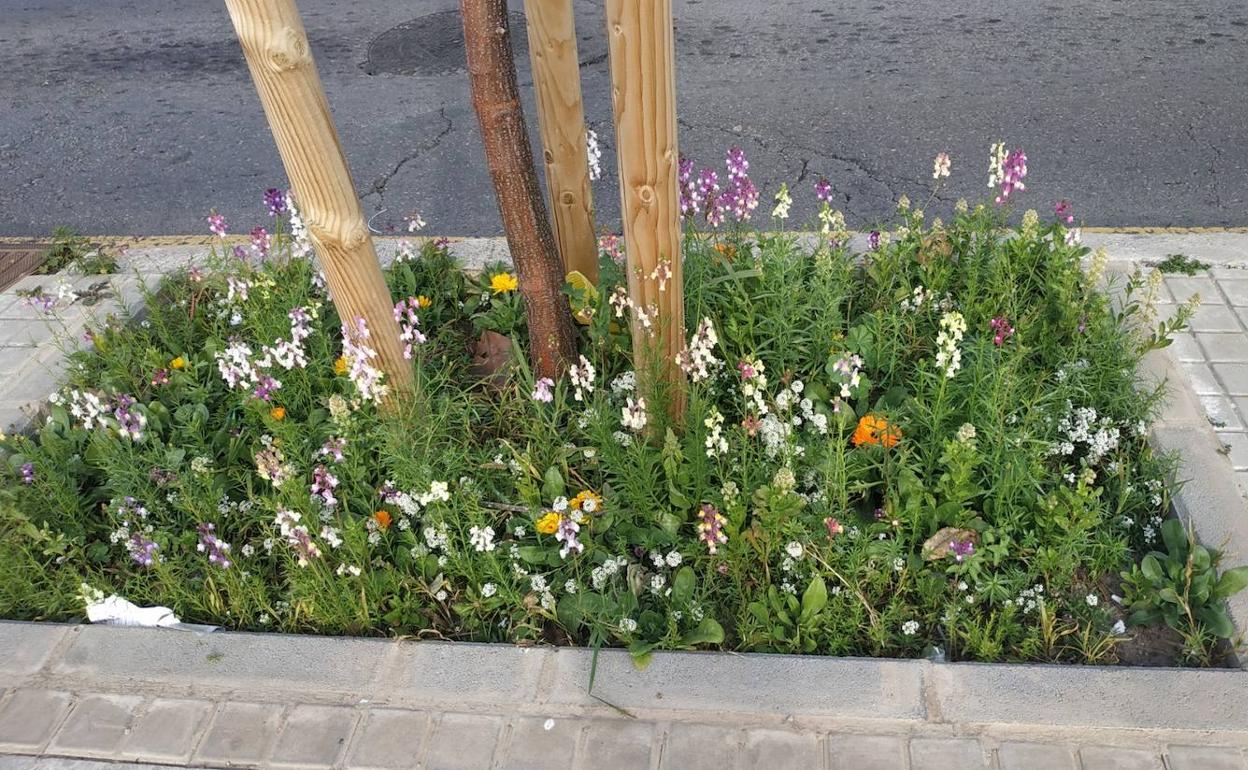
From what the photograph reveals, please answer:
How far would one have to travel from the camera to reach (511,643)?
9.12 feet

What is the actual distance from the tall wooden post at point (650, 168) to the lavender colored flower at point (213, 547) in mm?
1384

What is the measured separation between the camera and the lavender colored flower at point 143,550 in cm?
292

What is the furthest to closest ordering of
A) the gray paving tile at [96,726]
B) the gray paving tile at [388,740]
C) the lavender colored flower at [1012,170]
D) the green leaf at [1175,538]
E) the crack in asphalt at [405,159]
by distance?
the crack in asphalt at [405,159] < the lavender colored flower at [1012,170] < the green leaf at [1175,538] < the gray paving tile at [96,726] < the gray paving tile at [388,740]

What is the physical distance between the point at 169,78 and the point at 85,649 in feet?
19.5

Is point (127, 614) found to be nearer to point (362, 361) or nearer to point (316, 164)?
point (362, 361)

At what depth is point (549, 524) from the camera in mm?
2920

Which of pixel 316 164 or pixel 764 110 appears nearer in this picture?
pixel 316 164

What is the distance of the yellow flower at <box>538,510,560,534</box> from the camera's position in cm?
291

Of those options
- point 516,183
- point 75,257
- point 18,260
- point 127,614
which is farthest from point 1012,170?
point 18,260

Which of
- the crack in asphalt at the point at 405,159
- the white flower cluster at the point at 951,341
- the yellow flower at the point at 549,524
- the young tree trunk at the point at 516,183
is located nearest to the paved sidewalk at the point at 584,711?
the yellow flower at the point at 549,524

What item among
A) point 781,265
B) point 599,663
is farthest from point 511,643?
point 781,265

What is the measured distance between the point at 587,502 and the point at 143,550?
135cm

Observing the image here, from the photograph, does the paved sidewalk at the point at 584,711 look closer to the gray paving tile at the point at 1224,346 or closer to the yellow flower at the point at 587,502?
the yellow flower at the point at 587,502

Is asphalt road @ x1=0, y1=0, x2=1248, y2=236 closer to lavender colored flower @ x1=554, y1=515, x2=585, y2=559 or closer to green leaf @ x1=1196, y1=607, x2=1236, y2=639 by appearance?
lavender colored flower @ x1=554, y1=515, x2=585, y2=559
